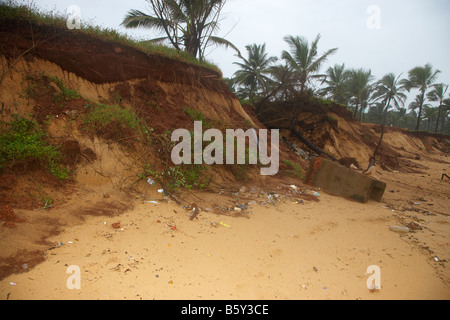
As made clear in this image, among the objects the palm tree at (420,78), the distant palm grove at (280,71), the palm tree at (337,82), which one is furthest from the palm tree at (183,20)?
the palm tree at (420,78)

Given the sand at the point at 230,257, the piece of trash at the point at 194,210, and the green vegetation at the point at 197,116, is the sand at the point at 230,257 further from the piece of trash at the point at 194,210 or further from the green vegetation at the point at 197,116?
the green vegetation at the point at 197,116

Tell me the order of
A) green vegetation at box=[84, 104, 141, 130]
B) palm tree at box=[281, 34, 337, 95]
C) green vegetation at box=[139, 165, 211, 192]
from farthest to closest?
palm tree at box=[281, 34, 337, 95], green vegetation at box=[139, 165, 211, 192], green vegetation at box=[84, 104, 141, 130]

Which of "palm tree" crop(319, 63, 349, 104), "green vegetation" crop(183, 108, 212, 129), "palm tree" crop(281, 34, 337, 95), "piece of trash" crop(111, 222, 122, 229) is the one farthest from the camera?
"palm tree" crop(319, 63, 349, 104)

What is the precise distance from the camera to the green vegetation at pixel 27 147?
367 cm

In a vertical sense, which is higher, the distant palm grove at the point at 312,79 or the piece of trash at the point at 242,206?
the distant palm grove at the point at 312,79

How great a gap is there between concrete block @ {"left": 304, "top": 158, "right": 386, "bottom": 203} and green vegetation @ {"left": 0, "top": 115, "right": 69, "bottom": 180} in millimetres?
6253

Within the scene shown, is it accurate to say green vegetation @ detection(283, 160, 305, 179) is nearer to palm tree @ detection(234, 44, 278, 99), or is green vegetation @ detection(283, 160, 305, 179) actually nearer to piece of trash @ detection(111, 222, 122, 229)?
piece of trash @ detection(111, 222, 122, 229)

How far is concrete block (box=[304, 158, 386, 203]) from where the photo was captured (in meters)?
6.43

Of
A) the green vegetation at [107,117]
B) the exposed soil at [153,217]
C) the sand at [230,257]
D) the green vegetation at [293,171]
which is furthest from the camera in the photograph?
the green vegetation at [293,171]

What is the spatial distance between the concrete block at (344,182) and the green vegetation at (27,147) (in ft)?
20.5

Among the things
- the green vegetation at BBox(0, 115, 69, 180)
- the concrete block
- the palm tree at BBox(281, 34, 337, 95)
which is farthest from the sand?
the palm tree at BBox(281, 34, 337, 95)

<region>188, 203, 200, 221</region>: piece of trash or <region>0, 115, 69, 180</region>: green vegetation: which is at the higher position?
<region>0, 115, 69, 180</region>: green vegetation

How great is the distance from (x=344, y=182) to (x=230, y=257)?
477 centimetres

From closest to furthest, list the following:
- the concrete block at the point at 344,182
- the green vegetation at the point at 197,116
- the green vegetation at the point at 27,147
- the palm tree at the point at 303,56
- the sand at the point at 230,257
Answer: the sand at the point at 230,257
the green vegetation at the point at 27,147
the concrete block at the point at 344,182
the green vegetation at the point at 197,116
the palm tree at the point at 303,56
